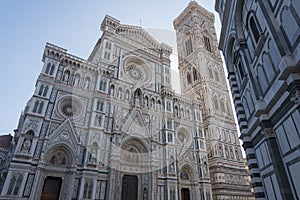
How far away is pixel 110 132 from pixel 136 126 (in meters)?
2.98

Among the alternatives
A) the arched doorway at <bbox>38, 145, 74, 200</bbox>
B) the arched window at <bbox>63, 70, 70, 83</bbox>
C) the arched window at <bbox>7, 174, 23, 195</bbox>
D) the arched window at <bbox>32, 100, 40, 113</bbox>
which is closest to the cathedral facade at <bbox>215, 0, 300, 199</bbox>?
the arched doorway at <bbox>38, 145, 74, 200</bbox>

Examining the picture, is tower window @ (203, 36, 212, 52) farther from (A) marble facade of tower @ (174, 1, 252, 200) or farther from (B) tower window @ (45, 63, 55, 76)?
(B) tower window @ (45, 63, 55, 76)

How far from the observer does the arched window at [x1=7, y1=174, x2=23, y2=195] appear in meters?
12.4

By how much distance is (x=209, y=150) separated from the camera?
82.9 ft

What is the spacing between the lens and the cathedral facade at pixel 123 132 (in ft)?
48.0

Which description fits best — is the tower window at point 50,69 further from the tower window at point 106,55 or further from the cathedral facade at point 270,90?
the cathedral facade at point 270,90

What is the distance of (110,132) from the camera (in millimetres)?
18062

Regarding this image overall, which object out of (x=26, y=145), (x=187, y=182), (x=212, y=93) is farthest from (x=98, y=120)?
(x=212, y=93)

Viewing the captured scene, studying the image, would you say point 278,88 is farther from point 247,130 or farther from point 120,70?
point 120,70

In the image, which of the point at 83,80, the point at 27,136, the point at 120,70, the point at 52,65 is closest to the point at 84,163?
the point at 27,136

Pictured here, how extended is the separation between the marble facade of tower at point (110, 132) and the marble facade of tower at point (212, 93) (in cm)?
248

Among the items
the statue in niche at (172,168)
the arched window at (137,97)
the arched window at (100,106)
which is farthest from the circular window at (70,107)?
the statue in niche at (172,168)

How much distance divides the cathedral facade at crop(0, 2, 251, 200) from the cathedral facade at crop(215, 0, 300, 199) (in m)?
11.6

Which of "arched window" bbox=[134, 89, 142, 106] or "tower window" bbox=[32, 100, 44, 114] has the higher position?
"arched window" bbox=[134, 89, 142, 106]
